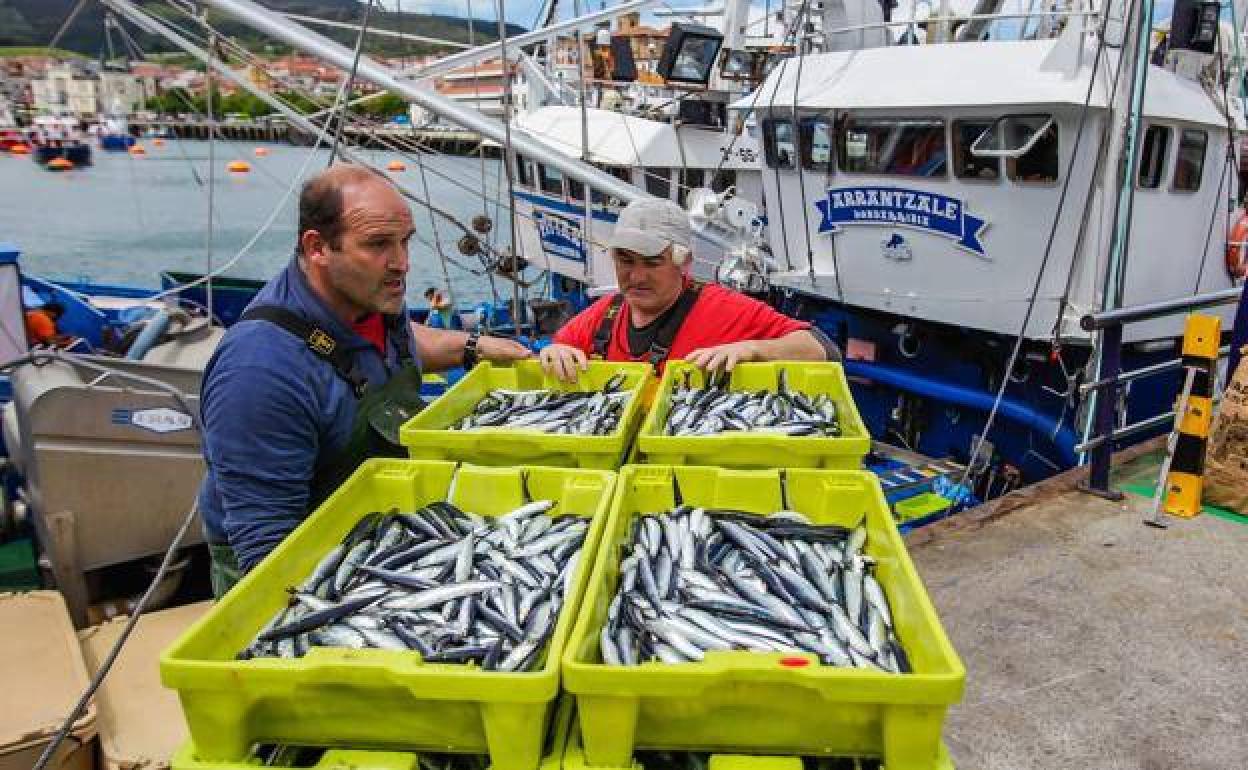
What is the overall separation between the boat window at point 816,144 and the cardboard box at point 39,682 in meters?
8.66

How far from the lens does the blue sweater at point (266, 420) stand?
2334 millimetres

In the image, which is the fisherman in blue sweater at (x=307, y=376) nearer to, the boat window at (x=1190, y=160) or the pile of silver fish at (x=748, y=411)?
the pile of silver fish at (x=748, y=411)

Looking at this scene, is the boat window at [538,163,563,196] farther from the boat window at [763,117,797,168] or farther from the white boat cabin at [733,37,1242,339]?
the white boat cabin at [733,37,1242,339]

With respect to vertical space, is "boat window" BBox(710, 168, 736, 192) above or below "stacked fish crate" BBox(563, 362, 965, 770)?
below

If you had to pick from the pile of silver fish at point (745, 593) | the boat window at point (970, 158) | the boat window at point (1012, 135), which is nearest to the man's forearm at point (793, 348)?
the pile of silver fish at point (745, 593)

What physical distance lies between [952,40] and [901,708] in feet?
33.2

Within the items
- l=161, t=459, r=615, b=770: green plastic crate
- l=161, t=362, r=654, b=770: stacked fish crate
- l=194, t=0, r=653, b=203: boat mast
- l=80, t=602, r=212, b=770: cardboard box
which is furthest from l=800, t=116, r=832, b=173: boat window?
l=161, t=459, r=615, b=770: green plastic crate

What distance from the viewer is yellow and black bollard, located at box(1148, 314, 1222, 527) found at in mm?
5160

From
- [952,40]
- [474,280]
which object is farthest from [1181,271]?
[474,280]

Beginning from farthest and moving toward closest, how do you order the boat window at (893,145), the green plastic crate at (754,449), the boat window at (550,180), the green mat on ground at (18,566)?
the boat window at (550,180) → the boat window at (893,145) → the green mat on ground at (18,566) → the green plastic crate at (754,449)

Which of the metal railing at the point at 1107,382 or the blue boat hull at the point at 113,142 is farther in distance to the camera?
the blue boat hull at the point at 113,142

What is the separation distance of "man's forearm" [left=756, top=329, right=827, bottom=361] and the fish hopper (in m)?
3.16

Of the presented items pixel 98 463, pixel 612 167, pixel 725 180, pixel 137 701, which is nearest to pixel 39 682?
pixel 137 701

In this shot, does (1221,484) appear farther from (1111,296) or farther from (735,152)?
(735,152)
